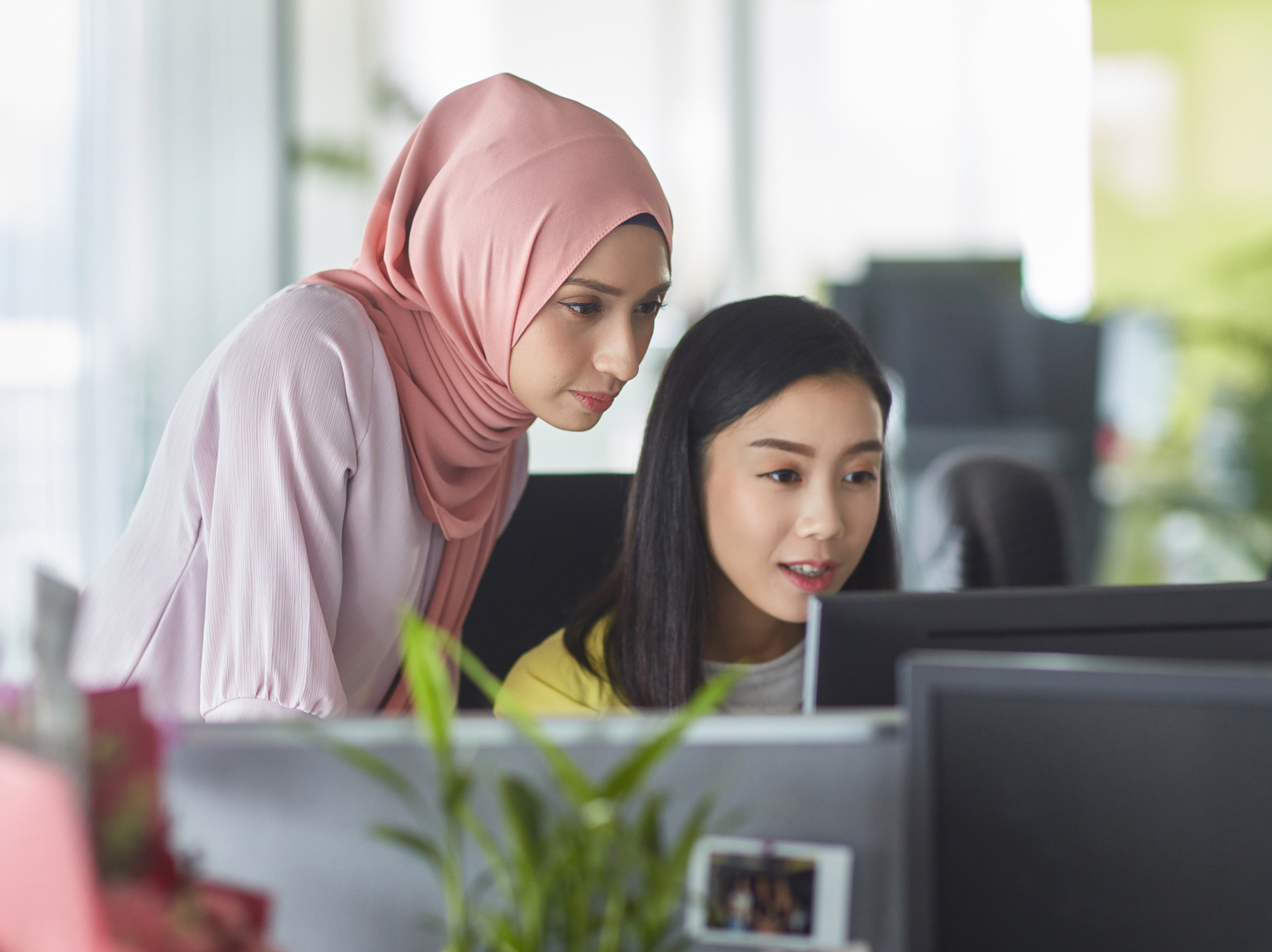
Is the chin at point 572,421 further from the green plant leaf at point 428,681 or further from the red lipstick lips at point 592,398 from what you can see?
the green plant leaf at point 428,681

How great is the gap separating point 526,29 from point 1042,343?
225 cm

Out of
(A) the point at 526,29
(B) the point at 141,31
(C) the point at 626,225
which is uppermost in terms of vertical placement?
(A) the point at 526,29

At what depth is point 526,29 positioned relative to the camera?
4484 mm

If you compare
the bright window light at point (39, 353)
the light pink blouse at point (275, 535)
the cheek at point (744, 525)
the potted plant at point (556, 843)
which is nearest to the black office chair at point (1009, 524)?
the cheek at point (744, 525)

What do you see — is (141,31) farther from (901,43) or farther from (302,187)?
(901,43)

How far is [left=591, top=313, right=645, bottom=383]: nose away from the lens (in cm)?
141

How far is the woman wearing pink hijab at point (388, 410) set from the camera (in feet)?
4.27

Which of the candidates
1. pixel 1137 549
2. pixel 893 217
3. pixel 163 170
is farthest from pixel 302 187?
pixel 1137 549

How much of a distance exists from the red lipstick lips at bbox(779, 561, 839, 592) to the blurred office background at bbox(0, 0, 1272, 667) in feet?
6.03

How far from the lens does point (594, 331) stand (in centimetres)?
144

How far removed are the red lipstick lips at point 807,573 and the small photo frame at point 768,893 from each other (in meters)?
0.58

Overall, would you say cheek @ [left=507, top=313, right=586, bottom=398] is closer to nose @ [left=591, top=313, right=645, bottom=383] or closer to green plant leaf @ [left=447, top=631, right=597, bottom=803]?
nose @ [left=591, top=313, right=645, bottom=383]

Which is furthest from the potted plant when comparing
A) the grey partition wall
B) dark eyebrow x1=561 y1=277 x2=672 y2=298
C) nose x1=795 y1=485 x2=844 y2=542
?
dark eyebrow x1=561 y1=277 x2=672 y2=298

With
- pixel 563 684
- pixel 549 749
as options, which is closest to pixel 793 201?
pixel 563 684
